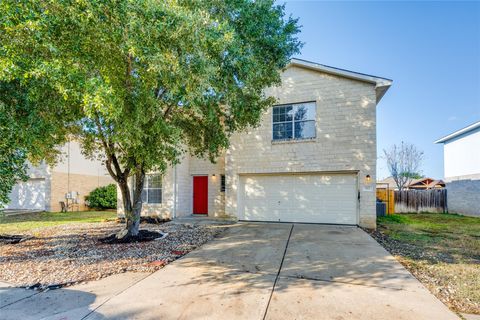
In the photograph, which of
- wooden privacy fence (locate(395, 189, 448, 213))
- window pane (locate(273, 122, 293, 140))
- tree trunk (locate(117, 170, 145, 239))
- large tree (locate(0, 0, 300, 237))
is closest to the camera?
large tree (locate(0, 0, 300, 237))

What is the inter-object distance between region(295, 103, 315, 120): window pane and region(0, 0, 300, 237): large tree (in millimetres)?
4442

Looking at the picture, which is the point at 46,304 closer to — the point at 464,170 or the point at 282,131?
the point at 282,131

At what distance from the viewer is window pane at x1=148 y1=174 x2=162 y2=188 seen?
13.1 meters

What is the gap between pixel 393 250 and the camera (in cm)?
680

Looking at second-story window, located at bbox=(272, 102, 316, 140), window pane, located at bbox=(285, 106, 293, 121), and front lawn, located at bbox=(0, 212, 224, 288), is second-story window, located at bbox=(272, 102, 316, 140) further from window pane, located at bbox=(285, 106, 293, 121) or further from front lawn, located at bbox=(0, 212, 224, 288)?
front lawn, located at bbox=(0, 212, 224, 288)

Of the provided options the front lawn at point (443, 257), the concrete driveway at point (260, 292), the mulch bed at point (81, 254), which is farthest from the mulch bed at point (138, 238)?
the front lawn at point (443, 257)

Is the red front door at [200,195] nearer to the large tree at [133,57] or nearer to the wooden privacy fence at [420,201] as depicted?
the large tree at [133,57]

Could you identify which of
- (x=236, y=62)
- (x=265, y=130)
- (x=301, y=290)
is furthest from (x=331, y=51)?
(x=301, y=290)

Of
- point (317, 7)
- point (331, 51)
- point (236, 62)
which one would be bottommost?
point (236, 62)

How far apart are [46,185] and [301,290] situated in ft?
60.9

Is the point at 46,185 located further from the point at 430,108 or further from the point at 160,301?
the point at 430,108

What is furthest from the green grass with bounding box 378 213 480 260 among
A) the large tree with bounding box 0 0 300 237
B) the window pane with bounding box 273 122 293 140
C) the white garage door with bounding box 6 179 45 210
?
the white garage door with bounding box 6 179 45 210

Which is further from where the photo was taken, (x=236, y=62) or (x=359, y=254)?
(x=359, y=254)

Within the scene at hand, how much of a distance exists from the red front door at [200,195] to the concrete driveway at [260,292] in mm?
6984
